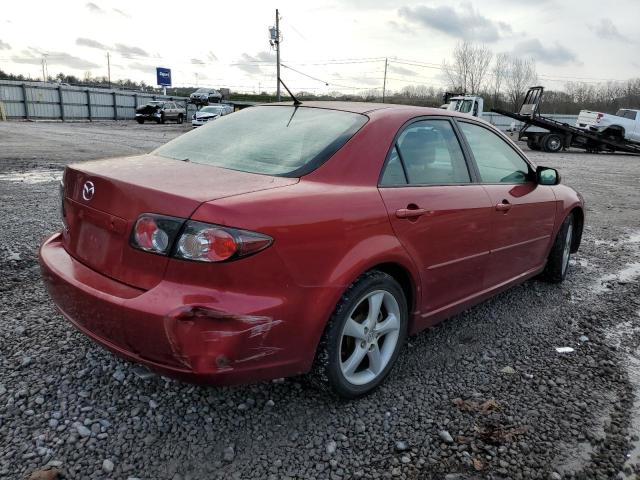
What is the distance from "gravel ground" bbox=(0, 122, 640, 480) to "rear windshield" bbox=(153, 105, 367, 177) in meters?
1.21

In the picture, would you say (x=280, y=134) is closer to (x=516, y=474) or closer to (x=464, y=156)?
(x=464, y=156)

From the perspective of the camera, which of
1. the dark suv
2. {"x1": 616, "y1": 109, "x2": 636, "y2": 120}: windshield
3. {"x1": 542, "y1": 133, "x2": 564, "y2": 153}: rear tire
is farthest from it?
the dark suv

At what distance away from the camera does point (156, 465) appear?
83.7 inches

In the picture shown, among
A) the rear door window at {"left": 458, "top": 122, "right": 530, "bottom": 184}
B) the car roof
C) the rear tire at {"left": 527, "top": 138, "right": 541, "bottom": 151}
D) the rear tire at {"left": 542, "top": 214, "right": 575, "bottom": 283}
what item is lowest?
the rear tire at {"left": 527, "top": 138, "right": 541, "bottom": 151}

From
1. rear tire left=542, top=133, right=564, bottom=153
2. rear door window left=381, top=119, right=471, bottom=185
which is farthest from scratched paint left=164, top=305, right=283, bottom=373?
rear tire left=542, top=133, right=564, bottom=153

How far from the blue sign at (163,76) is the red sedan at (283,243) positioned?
2352 inches

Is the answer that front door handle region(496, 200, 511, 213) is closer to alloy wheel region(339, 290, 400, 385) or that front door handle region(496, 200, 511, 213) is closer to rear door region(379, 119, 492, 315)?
rear door region(379, 119, 492, 315)

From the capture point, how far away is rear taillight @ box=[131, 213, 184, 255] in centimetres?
205

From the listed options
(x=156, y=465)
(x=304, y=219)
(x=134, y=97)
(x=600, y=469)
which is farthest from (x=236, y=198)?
(x=134, y=97)

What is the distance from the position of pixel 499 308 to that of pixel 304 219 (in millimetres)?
2510

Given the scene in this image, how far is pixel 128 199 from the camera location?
2201mm

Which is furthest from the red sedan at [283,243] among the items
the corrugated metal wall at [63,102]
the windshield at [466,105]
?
the corrugated metal wall at [63,102]

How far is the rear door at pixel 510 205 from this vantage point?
3480mm

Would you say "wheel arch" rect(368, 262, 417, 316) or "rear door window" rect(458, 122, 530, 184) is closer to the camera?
"wheel arch" rect(368, 262, 417, 316)
